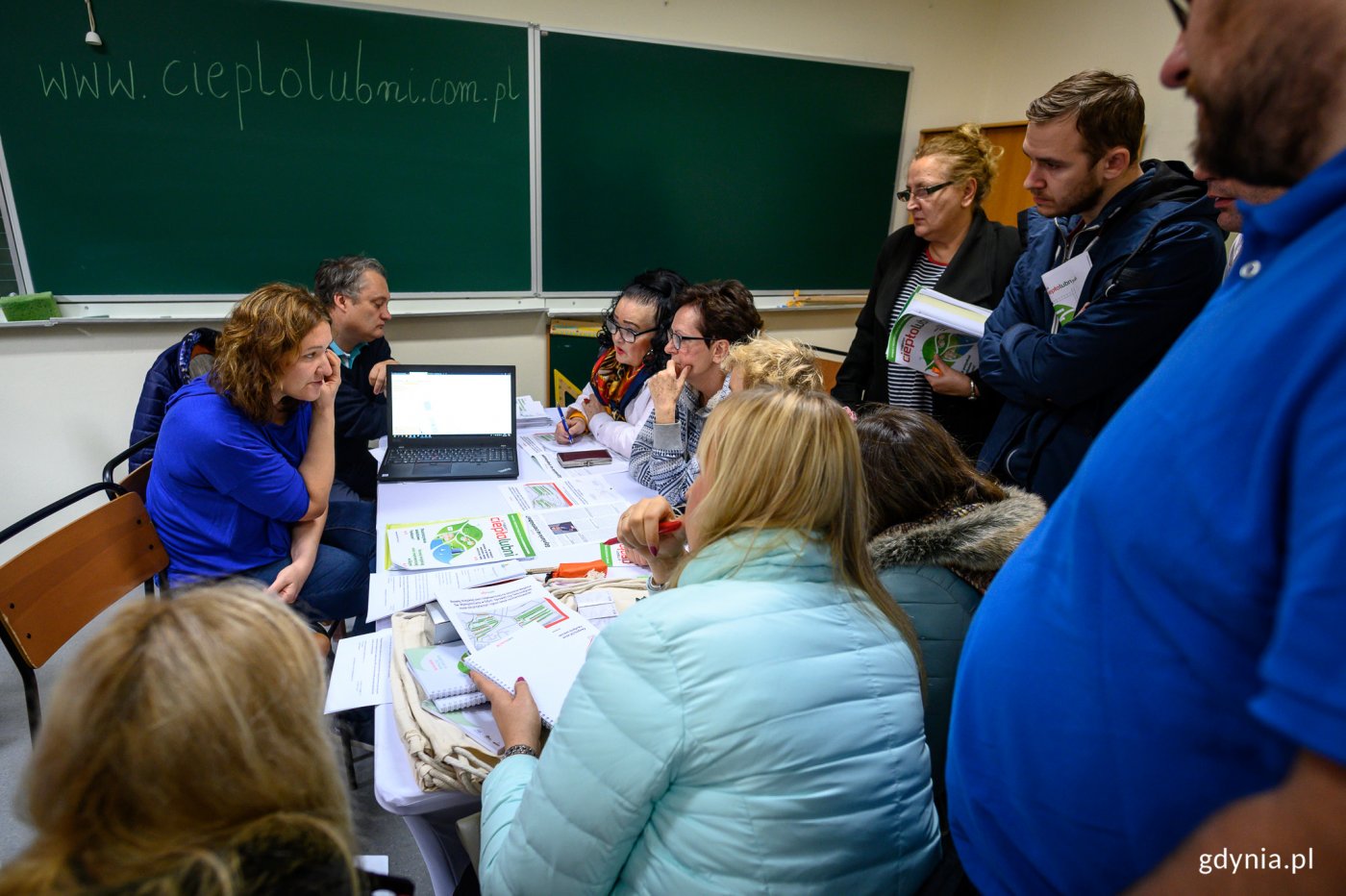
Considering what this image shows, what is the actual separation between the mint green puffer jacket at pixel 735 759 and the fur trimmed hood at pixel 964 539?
0.79 feet

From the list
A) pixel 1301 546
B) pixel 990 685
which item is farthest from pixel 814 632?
pixel 1301 546

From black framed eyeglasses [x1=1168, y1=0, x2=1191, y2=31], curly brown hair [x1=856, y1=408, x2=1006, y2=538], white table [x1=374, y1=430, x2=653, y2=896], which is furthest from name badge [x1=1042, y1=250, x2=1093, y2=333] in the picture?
white table [x1=374, y1=430, x2=653, y2=896]

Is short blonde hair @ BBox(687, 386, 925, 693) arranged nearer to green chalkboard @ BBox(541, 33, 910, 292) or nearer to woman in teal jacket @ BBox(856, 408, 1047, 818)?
woman in teal jacket @ BBox(856, 408, 1047, 818)

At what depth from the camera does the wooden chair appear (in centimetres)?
144

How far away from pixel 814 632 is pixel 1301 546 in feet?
1.70

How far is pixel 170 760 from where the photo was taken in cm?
56

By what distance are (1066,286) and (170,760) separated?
193cm

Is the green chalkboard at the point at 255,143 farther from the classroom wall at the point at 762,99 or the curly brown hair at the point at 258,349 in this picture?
the curly brown hair at the point at 258,349

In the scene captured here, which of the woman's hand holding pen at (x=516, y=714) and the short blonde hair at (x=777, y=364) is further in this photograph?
the short blonde hair at (x=777, y=364)

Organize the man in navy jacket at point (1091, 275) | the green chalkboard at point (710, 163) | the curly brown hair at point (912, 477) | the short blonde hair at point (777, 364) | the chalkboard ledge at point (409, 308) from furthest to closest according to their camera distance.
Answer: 1. the green chalkboard at point (710, 163)
2. the chalkboard ledge at point (409, 308)
3. the short blonde hair at point (777, 364)
4. the man in navy jacket at point (1091, 275)
5. the curly brown hair at point (912, 477)

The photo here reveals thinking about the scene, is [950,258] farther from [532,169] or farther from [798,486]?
[532,169]

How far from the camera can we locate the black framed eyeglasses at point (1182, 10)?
0.55 m

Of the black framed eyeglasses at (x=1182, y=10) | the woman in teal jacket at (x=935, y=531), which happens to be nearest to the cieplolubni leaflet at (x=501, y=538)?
the woman in teal jacket at (x=935, y=531)

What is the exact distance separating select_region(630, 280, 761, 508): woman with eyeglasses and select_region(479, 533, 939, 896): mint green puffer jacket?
1.21m
